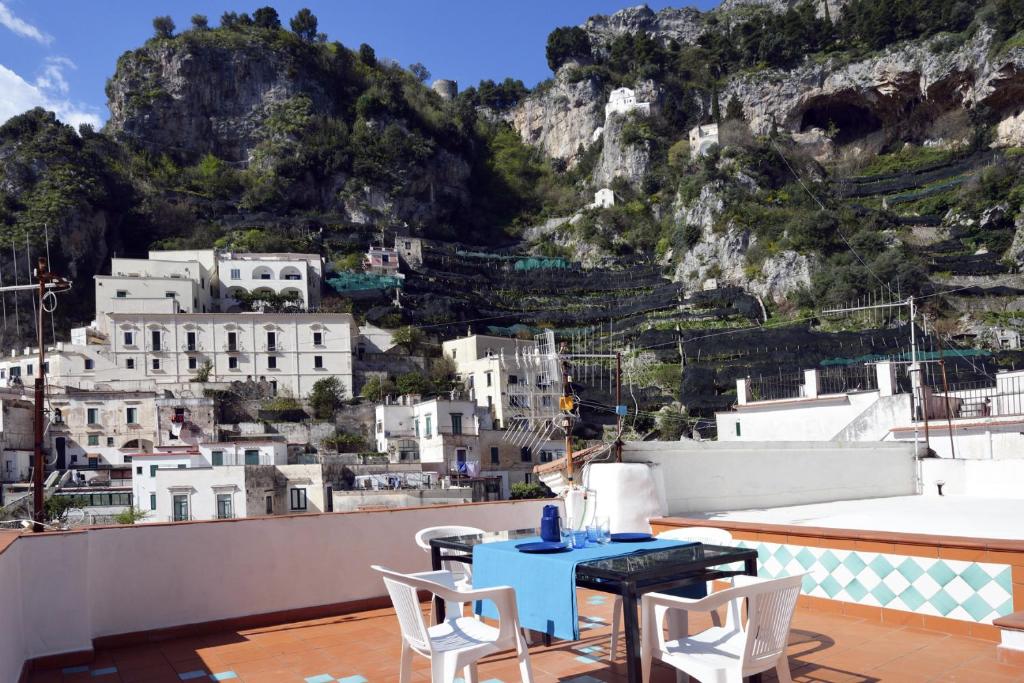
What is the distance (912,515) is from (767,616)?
14.6 ft

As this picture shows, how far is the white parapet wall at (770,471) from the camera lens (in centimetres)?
640

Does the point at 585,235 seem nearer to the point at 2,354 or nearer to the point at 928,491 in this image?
the point at 2,354

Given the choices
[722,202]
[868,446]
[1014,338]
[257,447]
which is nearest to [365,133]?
[722,202]

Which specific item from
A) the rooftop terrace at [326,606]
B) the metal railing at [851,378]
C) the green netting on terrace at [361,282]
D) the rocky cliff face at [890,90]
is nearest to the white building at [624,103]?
the rocky cliff face at [890,90]

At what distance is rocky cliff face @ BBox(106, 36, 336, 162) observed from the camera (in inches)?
2530

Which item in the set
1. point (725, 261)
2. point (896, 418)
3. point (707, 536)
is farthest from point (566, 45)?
point (707, 536)

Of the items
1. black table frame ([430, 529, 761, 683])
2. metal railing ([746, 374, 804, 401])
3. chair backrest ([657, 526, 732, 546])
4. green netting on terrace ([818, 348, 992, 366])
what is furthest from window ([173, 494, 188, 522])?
green netting on terrace ([818, 348, 992, 366])

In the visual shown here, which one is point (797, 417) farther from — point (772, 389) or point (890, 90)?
point (890, 90)

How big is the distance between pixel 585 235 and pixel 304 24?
39834 mm

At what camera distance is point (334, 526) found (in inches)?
203

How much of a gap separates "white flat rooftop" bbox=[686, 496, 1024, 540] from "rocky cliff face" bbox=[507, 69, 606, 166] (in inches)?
3010

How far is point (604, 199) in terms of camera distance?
68.9 metres

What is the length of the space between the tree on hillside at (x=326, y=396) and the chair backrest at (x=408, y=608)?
115 feet

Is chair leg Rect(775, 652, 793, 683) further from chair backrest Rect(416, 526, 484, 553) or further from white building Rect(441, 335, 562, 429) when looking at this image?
white building Rect(441, 335, 562, 429)
